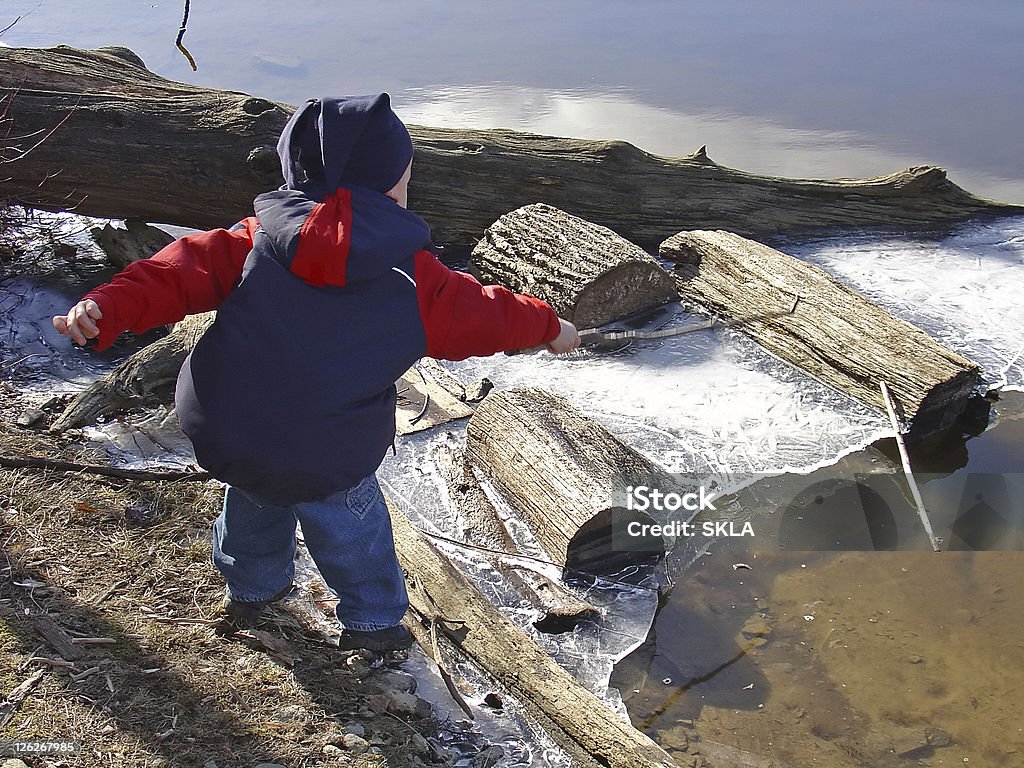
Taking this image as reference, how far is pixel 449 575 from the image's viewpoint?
321 centimetres

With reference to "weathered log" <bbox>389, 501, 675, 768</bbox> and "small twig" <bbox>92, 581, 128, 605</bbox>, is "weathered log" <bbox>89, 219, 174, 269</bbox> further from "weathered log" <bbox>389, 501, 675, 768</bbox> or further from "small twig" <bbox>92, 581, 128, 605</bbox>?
"weathered log" <bbox>389, 501, 675, 768</bbox>

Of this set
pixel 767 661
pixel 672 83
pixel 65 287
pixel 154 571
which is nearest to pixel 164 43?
pixel 672 83

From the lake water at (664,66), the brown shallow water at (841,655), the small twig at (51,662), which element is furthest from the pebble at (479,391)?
the lake water at (664,66)

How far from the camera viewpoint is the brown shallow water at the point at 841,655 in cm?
293

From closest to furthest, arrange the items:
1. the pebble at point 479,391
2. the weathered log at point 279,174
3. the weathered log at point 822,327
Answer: the weathered log at point 822,327 → the pebble at point 479,391 → the weathered log at point 279,174

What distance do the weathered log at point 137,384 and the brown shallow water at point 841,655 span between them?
242 cm

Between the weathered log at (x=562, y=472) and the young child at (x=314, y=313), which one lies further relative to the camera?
the weathered log at (x=562, y=472)

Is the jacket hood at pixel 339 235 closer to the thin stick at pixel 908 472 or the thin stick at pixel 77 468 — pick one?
the thin stick at pixel 77 468

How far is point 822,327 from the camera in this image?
4.98m

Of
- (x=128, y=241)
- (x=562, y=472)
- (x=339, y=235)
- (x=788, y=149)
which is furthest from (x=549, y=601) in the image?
(x=788, y=149)

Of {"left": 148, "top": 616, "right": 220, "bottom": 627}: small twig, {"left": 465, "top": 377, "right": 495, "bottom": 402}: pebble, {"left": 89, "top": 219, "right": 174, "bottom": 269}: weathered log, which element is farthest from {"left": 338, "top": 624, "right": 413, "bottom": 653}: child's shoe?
{"left": 89, "top": 219, "right": 174, "bottom": 269}: weathered log

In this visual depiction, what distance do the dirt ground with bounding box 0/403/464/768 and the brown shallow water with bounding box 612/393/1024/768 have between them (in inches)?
36.8

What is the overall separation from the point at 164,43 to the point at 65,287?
7.08m

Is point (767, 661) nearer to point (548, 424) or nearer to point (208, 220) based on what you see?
point (548, 424)
